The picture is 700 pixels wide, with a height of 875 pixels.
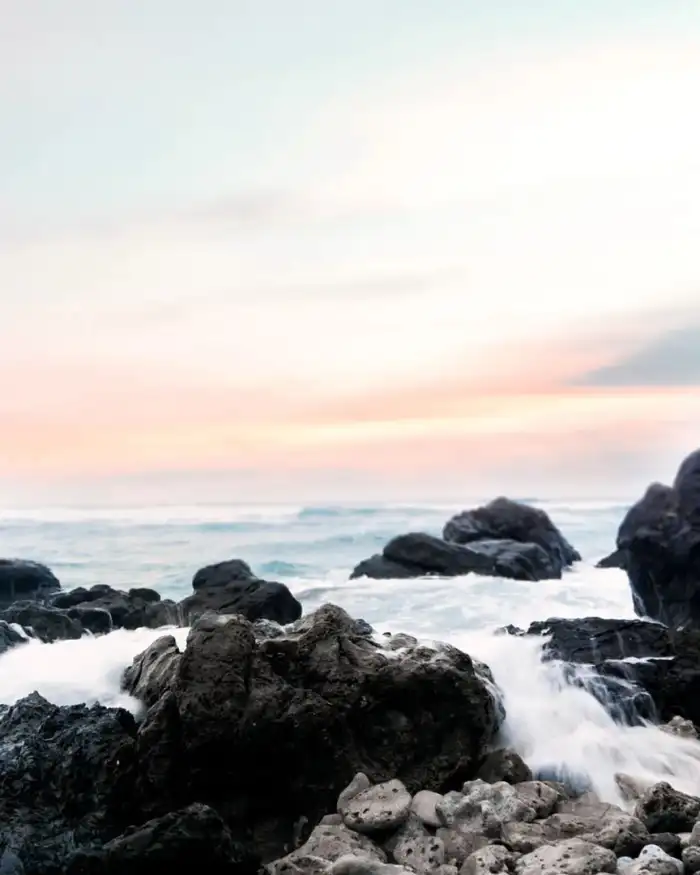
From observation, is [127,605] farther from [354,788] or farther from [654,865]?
[654,865]

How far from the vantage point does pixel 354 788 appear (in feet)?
27.2

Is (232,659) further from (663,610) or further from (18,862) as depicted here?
(663,610)

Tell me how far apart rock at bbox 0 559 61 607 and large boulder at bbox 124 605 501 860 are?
13955mm

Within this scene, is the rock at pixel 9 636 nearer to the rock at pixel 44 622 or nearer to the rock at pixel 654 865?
the rock at pixel 44 622

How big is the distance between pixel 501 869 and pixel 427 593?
16.7 metres

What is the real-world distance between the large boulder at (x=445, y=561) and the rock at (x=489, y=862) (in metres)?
18.9

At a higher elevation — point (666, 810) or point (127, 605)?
point (127, 605)

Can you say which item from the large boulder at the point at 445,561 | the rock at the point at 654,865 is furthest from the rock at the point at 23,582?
the rock at the point at 654,865

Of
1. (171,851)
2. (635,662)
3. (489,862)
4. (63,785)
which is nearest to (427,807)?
(489,862)

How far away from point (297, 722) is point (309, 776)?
1.60ft

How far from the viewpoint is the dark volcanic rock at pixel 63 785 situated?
752cm

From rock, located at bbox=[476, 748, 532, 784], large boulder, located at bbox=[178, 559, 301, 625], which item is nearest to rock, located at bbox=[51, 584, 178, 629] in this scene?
large boulder, located at bbox=[178, 559, 301, 625]

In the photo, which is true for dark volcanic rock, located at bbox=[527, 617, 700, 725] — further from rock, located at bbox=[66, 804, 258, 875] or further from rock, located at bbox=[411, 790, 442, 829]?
rock, located at bbox=[66, 804, 258, 875]

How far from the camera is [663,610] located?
18766 mm
